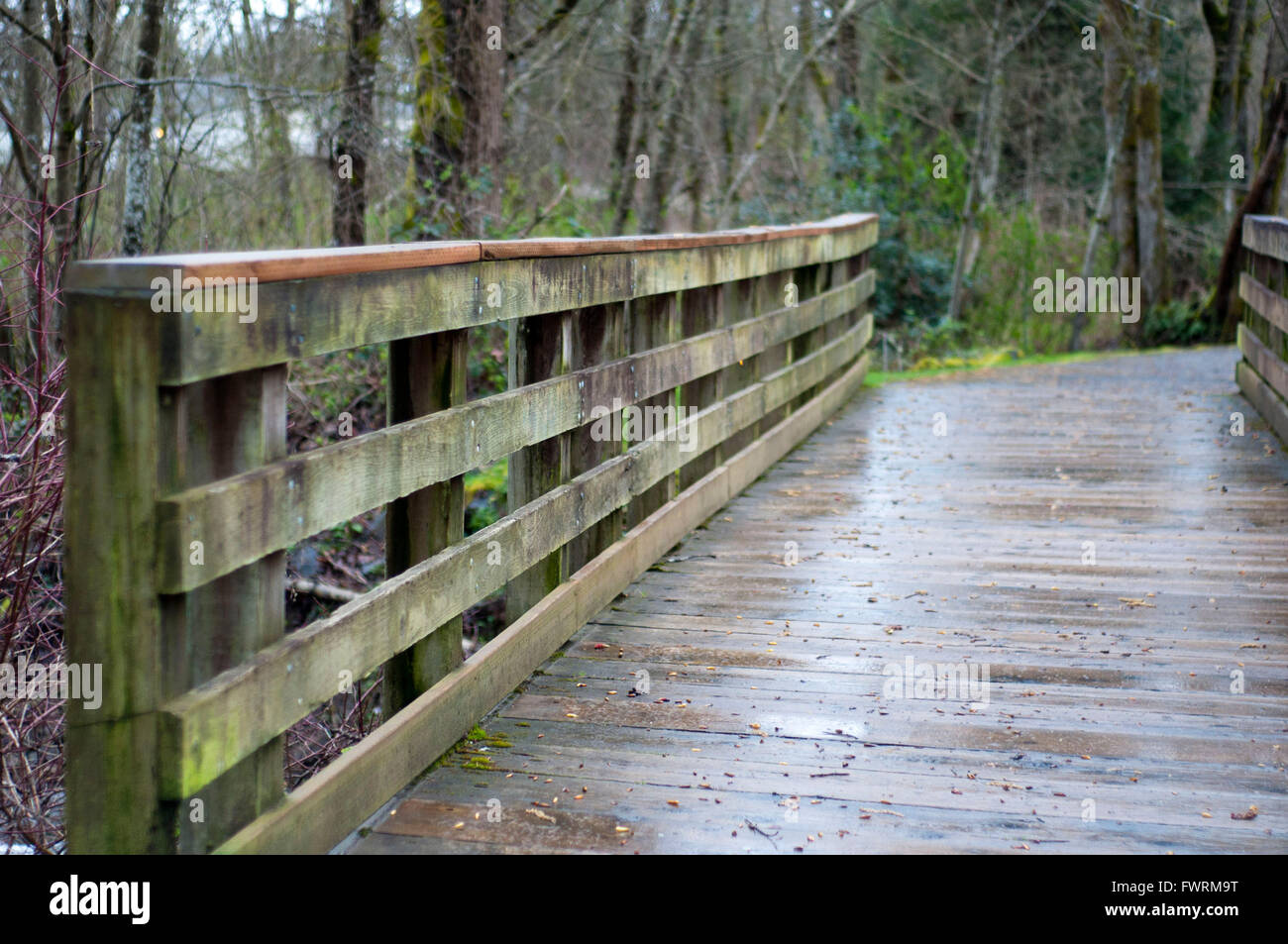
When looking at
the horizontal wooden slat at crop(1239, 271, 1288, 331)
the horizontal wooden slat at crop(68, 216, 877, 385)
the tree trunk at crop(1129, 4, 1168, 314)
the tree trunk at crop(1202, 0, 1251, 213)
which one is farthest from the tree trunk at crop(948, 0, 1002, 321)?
the horizontal wooden slat at crop(68, 216, 877, 385)

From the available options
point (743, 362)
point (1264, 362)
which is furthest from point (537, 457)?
point (1264, 362)

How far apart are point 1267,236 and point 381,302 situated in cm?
728

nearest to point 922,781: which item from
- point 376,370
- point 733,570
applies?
point 733,570

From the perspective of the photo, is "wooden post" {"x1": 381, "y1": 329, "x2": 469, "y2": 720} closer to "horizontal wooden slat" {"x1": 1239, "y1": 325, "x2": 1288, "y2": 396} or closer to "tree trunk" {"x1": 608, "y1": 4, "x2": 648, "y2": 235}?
"horizontal wooden slat" {"x1": 1239, "y1": 325, "x2": 1288, "y2": 396}

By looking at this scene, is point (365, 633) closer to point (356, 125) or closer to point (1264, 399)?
point (356, 125)

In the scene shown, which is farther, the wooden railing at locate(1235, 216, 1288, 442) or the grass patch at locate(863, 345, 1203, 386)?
the grass patch at locate(863, 345, 1203, 386)

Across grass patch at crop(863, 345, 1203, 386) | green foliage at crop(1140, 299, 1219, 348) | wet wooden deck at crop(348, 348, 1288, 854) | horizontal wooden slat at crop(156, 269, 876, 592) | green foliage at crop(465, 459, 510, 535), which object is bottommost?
green foliage at crop(465, 459, 510, 535)

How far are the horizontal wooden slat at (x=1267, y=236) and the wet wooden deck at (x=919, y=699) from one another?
4.41ft

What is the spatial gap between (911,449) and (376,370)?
14.5ft

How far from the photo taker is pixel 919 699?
4.03 m

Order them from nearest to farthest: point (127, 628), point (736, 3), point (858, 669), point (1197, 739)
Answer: point (127, 628), point (1197, 739), point (858, 669), point (736, 3)

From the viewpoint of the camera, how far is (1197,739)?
12.1ft

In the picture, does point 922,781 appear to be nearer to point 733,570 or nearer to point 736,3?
point 733,570

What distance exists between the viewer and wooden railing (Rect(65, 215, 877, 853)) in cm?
229
